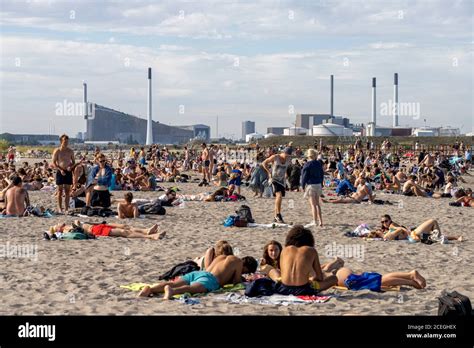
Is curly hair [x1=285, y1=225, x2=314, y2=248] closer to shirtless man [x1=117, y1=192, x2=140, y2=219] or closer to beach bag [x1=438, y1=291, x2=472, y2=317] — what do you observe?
beach bag [x1=438, y1=291, x2=472, y2=317]

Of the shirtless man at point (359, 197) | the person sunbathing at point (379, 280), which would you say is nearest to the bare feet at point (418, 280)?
the person sunbathing at point (379, 280)

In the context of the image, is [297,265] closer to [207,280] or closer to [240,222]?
[207,280]

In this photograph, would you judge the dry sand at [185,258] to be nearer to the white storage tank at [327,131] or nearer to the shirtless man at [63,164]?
the shirtless man at [63,164]

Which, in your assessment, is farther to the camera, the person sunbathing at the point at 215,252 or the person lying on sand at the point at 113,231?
the person lying on sand at the point at 113,231

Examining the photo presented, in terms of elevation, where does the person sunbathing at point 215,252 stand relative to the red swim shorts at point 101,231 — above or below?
above

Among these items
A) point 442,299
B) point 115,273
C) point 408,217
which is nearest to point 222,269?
point 115,273

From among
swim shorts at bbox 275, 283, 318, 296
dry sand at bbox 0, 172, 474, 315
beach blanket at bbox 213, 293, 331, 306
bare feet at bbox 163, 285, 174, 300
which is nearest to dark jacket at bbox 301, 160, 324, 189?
dry sand at bbox 0, 172, 474, 315

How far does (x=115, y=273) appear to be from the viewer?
7.96 m

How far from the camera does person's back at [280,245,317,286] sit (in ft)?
22.3

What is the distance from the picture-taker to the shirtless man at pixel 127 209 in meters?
12.9

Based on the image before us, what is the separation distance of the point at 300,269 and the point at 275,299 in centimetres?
40

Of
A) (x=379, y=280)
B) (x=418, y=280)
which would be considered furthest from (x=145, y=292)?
(x=418, y=280)

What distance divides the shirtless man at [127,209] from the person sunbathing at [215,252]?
5.47 metres
